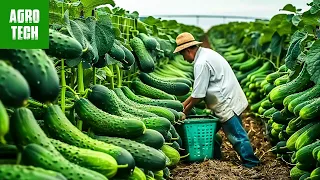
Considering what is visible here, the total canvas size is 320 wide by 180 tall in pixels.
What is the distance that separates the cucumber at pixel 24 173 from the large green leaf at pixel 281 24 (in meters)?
6.93

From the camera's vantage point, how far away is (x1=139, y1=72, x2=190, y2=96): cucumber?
280 inches

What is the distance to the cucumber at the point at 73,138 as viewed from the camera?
359 centimetres

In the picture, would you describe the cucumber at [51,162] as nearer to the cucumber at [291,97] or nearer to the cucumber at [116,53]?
the cucumber at [116,53]

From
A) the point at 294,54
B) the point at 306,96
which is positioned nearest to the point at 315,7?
the point at 294,54

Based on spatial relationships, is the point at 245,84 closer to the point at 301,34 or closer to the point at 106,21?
the point at 301,34

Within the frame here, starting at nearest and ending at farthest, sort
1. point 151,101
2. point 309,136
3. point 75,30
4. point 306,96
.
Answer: point 75,30 < point 309,136 < point 306,96 < point 151,101

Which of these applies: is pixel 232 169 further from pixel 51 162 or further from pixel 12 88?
pixel 12 88

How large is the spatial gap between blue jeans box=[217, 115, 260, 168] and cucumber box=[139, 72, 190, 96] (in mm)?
764

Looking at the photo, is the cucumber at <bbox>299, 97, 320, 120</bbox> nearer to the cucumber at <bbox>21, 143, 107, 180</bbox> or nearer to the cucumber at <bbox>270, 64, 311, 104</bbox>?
the cucumber at <bbox>270, 64, 311, 104</bbox>

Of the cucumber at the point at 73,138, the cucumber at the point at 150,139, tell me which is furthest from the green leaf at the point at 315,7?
the cucumber at the point at 73,138

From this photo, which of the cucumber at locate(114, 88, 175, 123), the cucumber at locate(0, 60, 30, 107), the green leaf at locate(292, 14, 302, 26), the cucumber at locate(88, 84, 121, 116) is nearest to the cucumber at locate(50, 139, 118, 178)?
the cucumber at locate(0, 60, 30, 107)

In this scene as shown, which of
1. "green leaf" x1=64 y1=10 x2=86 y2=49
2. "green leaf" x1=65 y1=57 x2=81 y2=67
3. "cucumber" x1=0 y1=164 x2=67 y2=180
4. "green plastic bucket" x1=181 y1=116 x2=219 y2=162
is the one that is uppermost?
"green leaf" x1=64 y1=10 x2=86 y2=49

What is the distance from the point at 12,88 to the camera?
8.77ft

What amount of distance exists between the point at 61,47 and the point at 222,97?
373 cm
